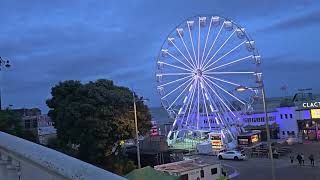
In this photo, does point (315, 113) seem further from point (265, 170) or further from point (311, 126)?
point (265, 170)

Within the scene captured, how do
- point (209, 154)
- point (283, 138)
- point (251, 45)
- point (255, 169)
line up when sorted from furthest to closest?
point (283, 138) → point (209, 154) → point (251, 45) → point (255, 169)

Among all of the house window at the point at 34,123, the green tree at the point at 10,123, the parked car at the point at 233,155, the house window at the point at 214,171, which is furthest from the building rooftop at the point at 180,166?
the house window at the point at 34,123

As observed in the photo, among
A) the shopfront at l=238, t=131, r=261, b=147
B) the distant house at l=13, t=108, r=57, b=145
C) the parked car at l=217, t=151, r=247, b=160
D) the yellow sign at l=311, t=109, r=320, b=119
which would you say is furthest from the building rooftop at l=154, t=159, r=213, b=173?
the yellow sign at l=311, t=109, r=320, b=119

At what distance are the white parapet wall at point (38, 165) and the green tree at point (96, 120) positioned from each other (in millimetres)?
31049

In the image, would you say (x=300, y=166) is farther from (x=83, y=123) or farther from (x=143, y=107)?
(x=83, y=123)

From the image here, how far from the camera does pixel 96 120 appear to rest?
36812mm

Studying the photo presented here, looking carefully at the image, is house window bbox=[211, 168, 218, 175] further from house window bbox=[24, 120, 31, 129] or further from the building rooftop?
house window bbox=[24, 120, 31, 129]

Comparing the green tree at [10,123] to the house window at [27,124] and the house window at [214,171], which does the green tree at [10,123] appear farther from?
the house window at [27,124]

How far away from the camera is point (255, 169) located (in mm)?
45000

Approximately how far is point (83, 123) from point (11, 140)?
1256 inches

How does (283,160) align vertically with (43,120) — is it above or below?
below

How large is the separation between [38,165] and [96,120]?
105ft

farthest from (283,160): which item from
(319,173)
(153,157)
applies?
(153,157)

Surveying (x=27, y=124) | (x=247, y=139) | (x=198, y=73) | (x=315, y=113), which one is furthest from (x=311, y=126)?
(x=27, y=124)
